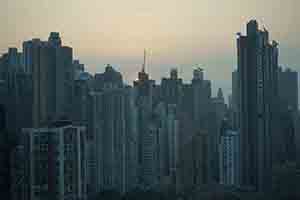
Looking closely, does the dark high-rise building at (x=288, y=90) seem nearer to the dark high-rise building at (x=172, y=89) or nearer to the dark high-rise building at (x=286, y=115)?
the dark high-rise building at (x=286, y=115)

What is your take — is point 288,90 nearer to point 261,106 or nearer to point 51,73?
point 261,106

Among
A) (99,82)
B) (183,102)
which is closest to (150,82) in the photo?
(183,102)

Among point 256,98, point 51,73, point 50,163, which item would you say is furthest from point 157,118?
point 50,163

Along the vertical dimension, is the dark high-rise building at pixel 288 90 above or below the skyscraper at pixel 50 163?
above

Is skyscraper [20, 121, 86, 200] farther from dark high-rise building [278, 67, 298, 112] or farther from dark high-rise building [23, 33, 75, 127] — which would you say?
dark high-rise building [278, 67, 298, 112]

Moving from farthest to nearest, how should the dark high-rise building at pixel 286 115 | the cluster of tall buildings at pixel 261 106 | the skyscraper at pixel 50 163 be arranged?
the cluster of tall buildings at pixel 261 106 → the dark high-rise building at pixel 286 115 → the skyscraper at pixel 50 163

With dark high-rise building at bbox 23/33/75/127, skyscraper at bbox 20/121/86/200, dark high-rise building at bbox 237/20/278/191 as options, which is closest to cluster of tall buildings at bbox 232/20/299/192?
dark high-rise building at bbox 237/20/278/191

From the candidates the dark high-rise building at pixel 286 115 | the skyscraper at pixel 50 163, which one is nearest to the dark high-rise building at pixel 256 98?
the dark high-rise building at pixel 286 115

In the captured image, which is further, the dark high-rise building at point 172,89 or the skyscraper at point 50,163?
the dark high-rise building at point 172,89
